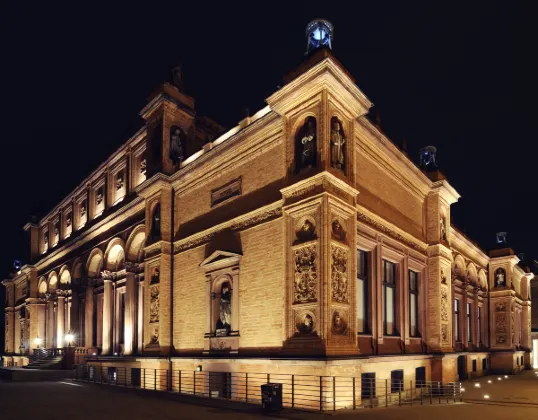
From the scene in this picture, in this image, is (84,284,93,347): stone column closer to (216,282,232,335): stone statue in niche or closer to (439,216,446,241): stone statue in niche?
(216,282,232,335): stone statue in niche

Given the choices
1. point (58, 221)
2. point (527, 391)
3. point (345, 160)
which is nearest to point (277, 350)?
point (345, 160)

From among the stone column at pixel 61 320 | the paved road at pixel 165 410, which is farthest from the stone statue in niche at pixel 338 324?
the stone column at pixel 61 320

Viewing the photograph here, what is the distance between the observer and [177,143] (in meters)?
24.8

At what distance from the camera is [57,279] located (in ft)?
122

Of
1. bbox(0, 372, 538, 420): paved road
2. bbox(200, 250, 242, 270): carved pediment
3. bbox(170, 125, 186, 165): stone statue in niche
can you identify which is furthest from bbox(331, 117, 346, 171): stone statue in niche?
bbox(170, 125, 186, 165): stone statue in niche

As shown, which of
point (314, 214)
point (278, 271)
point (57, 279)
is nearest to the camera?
point (314, 214)

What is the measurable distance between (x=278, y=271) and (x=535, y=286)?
148ft

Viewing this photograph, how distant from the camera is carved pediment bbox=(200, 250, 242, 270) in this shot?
60.8 feet

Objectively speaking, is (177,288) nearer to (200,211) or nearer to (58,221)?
(200,211)

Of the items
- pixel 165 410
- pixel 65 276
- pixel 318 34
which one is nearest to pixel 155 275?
A: pixel 165 410

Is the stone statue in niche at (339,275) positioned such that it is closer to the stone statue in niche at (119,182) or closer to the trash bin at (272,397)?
the trash bin at (272,397)

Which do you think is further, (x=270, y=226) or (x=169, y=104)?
(x=169, y=104)

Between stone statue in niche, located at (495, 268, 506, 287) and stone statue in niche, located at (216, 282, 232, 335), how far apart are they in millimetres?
28527

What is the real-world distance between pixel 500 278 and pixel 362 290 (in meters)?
26.4
